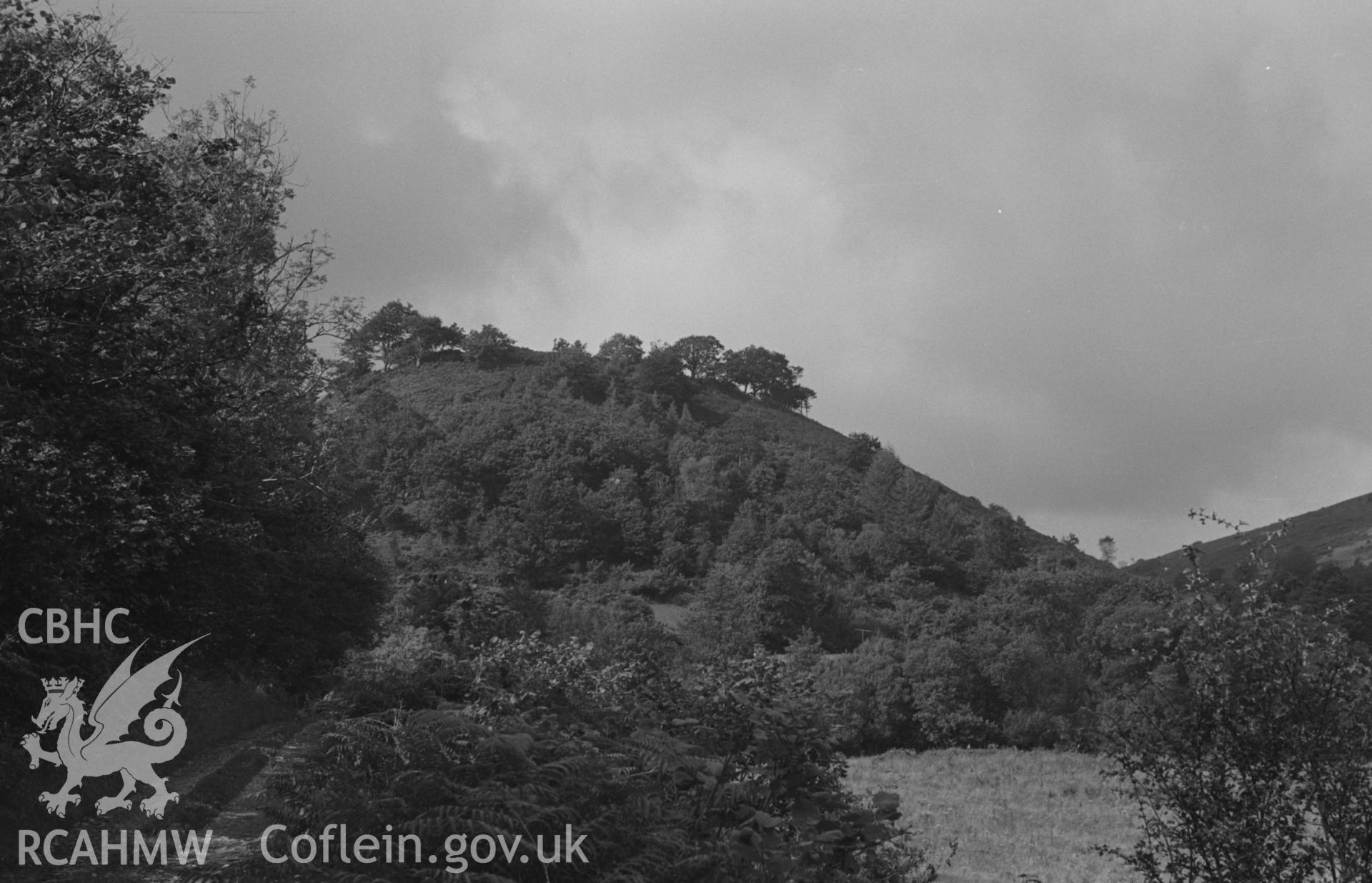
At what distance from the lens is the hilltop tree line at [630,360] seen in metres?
146

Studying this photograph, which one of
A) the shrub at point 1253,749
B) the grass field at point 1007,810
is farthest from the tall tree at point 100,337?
the grass field at point 1007,810

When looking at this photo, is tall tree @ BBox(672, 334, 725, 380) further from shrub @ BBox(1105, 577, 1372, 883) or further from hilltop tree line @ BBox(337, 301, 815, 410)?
shrub @ BBox(1105, 577, 1372, 883)

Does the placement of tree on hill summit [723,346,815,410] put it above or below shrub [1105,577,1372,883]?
above

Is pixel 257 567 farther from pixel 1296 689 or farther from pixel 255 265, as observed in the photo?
pixel 1296 689

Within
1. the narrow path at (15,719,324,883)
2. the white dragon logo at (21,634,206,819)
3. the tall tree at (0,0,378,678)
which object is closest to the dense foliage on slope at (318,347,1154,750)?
the narrow path at (15,719,324,883)

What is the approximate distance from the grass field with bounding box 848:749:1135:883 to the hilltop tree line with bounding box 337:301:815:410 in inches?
3673

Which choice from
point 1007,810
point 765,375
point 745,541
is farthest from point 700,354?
point 1007,810

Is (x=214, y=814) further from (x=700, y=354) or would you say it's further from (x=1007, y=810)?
(x=700, y=354)

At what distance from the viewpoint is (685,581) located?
95.6 meters

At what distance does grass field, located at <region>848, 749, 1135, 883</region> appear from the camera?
2322cm

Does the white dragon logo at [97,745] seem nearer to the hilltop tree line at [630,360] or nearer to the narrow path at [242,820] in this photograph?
the narrow path at [242,820]

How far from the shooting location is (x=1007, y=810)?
1378 inches

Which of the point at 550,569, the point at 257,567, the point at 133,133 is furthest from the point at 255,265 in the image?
the point at 550,569

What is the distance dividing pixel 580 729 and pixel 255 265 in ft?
46.5
